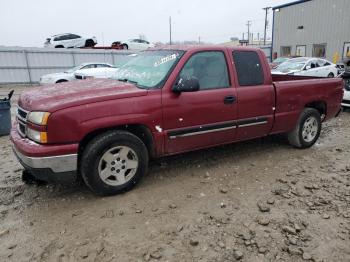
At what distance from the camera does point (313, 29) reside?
1051 inches

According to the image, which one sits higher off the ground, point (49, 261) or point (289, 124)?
point (289, 124)

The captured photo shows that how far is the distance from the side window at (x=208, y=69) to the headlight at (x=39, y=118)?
171 centimetres

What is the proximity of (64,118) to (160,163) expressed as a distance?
1.93 m

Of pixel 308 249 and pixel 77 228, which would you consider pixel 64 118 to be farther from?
pixel 308 249

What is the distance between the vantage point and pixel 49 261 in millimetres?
2586

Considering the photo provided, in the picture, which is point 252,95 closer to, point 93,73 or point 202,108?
point 202,108

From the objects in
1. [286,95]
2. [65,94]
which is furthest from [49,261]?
[286,95]

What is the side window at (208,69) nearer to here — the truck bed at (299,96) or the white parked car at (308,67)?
the truck bed at (299,96)

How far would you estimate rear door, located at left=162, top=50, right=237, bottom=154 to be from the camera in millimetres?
3805

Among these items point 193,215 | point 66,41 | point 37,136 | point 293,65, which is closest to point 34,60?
point 66,41

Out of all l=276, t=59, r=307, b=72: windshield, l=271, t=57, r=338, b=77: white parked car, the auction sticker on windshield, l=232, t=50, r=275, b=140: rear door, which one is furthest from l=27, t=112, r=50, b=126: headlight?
l=276, t=59, r=307, b=72: windshield

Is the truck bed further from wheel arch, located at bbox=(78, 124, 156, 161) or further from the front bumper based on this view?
the front bumper

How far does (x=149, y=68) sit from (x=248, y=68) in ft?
4.87

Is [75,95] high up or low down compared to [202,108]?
up
